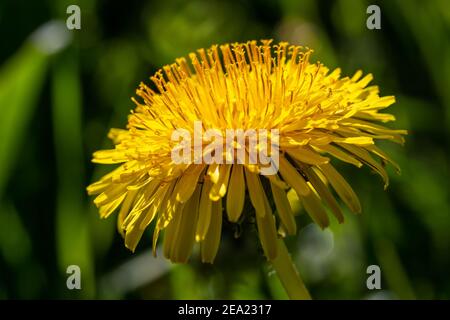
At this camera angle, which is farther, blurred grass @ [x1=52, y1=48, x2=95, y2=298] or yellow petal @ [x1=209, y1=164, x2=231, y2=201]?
blurred grass @ [x1=52, y1=48, x2=95, y2=298]

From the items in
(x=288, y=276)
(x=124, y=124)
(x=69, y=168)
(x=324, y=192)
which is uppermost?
(x=124, y=124)

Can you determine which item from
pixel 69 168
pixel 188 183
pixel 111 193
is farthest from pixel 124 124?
pixel 188 183

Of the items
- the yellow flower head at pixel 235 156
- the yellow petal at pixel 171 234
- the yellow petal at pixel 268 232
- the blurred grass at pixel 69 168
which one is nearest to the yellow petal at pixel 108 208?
the yellow flower head at pixel 235 156

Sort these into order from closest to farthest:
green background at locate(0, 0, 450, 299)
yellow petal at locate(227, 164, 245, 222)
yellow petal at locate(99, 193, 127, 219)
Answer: yellow petal at locate(227, 164, 245, 222), yellow petal at locate(99, 193, 127, 219), green background at locate(0, 0, 450, 299)

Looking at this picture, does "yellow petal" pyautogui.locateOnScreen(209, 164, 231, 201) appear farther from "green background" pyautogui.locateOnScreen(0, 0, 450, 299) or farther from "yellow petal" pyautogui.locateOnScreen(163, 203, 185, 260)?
"green background" pyautogui.locateOnScreen(0, 0, 450, 299)

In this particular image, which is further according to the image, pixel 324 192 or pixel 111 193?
pixel 111 193

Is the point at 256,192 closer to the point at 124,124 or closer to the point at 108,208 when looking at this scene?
the point at 108,208

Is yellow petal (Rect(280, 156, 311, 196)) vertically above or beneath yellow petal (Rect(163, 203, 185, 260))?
above

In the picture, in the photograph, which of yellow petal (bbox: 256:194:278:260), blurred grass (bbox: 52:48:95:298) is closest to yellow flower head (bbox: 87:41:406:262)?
yellow petal (bbox: 256:194:278:260)

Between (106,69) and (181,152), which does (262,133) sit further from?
(106,69)

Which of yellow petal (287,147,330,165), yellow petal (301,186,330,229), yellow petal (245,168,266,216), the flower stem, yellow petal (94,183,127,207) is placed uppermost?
yellow petal (287,147,330,165)
